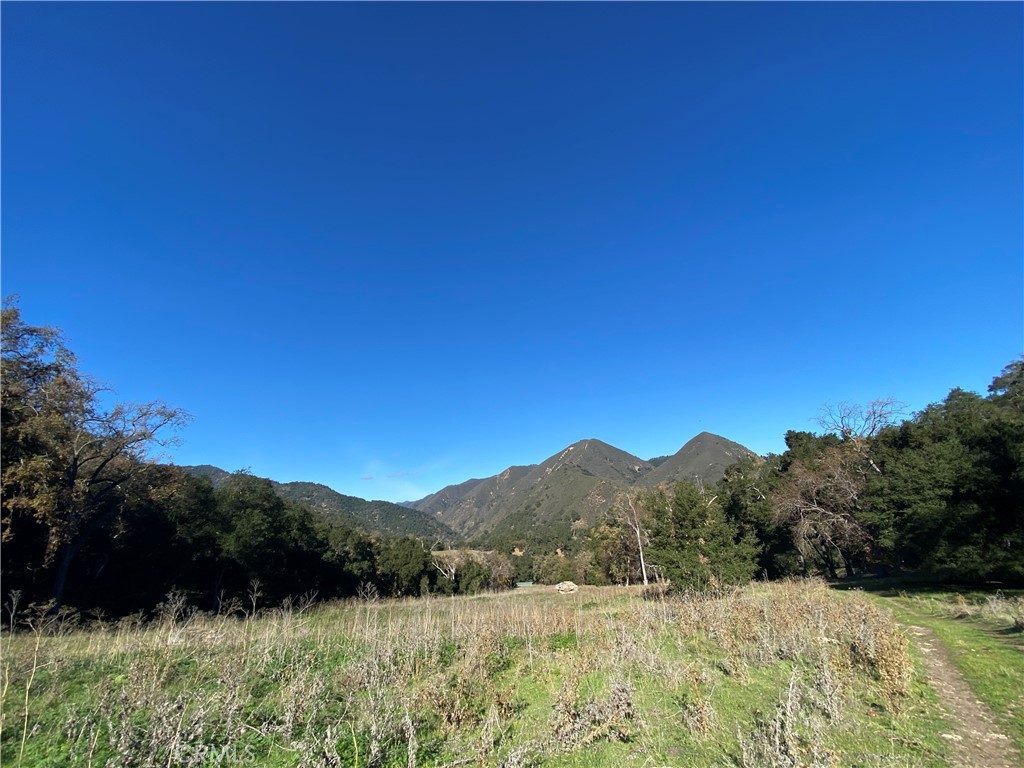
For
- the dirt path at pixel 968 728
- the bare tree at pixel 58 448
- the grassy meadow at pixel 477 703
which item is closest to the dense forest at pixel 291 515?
the bare tree at pixel 58 448

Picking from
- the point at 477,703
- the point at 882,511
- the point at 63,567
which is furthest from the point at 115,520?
the point at 882,511

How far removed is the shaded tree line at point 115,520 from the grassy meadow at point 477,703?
9.88 m

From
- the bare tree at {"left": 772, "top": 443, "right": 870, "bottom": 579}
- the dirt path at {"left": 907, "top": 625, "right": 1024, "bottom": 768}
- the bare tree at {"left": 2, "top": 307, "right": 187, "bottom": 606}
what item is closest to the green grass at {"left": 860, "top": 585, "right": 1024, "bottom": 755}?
the dirt path at {"left": 907, "top": 625, "right": 1024, "bottom": 768}

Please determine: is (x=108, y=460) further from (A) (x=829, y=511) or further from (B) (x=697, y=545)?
(A) (x=829, y=511)

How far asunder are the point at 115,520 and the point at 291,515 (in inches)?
722

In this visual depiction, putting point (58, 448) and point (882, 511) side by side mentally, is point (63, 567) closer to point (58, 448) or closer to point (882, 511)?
point (58, 448)

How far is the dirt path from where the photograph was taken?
17.6ft

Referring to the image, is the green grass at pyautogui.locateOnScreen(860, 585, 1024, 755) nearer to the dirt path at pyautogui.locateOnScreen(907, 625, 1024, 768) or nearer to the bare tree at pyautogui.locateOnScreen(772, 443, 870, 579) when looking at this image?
the dirt path at pyautogui.locateOnScreen(907, 625, 1024, 768)

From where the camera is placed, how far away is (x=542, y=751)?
20.0 ft

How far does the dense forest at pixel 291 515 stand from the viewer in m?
17.7

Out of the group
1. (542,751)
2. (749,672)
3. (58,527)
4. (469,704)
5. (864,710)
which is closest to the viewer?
(542,751)

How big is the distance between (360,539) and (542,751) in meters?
54.2

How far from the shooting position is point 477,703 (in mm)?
7977

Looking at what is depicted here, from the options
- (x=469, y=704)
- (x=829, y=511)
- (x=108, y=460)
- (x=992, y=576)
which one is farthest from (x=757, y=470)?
(x=108, y=460)
